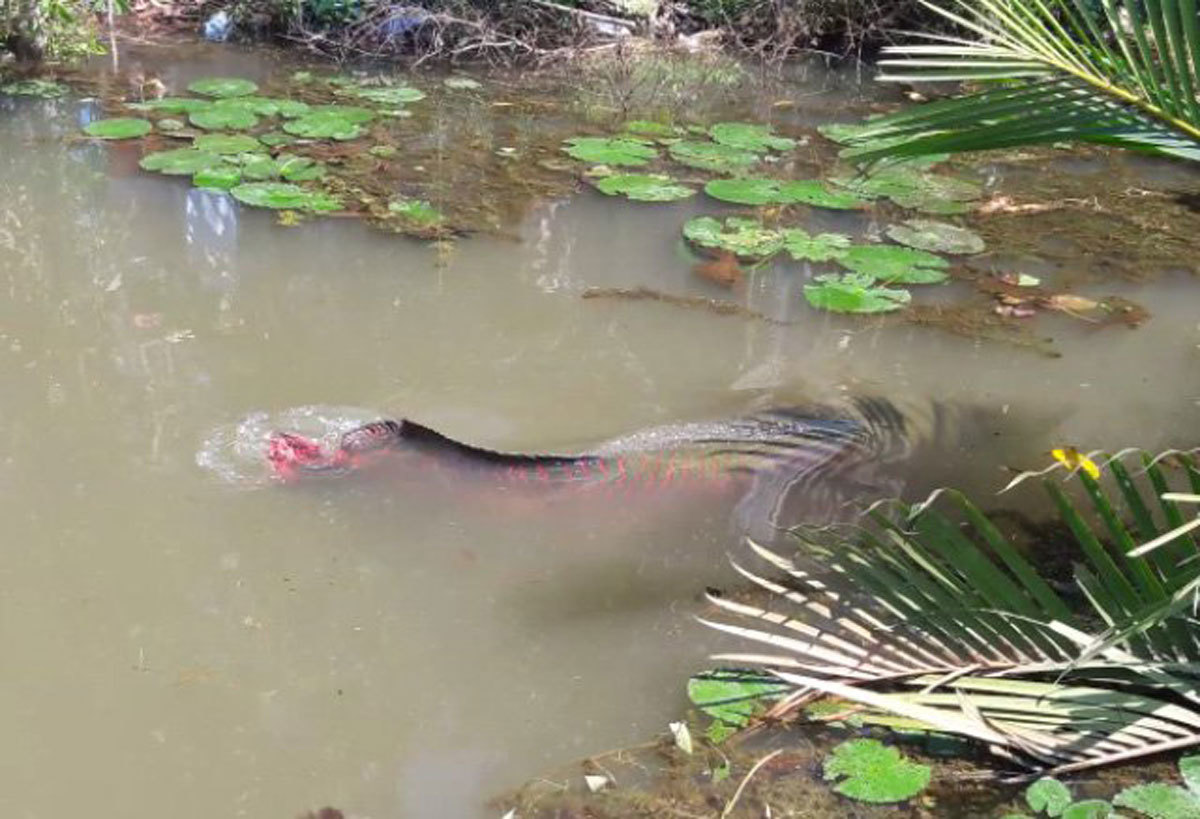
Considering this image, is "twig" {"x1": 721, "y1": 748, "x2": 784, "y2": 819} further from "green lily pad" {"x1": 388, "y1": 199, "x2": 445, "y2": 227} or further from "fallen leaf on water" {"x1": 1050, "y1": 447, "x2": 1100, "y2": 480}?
"green lily pad" {"x1": 388, "y1": 199, "x2": 445, "y2": 227}

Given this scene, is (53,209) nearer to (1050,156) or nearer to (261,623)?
(261,623)

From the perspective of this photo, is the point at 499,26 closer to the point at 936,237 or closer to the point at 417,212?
the point at 417,212

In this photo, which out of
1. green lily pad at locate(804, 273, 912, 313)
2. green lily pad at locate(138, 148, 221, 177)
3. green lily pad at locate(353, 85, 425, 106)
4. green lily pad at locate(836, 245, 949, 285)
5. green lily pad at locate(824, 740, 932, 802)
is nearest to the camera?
green lily pad at locate(824, 740, 932, 802)

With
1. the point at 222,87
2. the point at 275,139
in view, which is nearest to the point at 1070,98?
the point at 275,139

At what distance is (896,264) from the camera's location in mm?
4508

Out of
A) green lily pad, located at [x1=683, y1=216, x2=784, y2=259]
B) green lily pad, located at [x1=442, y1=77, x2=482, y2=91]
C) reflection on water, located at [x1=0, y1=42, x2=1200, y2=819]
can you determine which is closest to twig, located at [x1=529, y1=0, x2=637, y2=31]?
green lily pad, located at [x1=442, y1=77, x2=482, y2=91]

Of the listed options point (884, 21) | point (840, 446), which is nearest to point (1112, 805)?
point (840, 446)

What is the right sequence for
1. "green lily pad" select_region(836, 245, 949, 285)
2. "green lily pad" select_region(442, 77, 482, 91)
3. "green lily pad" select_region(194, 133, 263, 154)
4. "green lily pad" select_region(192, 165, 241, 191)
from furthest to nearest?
"green lily pad" select_region(442, 77, 482, 91), "green lily pad" select_region(194, 133, 263, 154), "green lily pad" select_region(192, 165, 241, 191), "green lily pad" select_region(836, 245, 949, 285)

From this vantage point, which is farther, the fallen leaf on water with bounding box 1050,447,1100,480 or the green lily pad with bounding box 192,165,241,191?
the green lily pad with bounding box 192,165,241,191

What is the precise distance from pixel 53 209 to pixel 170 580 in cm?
279

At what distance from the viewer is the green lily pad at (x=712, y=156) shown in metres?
5.69

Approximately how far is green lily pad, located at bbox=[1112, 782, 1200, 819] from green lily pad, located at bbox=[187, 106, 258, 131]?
16.7 feet

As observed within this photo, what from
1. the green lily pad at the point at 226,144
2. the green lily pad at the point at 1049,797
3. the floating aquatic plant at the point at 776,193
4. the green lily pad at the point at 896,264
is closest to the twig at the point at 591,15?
the green lily pad at the point at 226,144

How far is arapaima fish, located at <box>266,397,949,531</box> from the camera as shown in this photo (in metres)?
3.05
